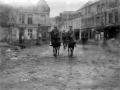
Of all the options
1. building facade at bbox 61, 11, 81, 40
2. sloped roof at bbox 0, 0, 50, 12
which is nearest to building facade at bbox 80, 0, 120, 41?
building facade at bbox 61, 11, 81, 40

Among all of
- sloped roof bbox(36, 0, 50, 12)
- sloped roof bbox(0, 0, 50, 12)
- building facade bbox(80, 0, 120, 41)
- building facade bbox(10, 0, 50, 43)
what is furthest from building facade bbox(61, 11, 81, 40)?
building facade bbox(10, 0, 50, 43)

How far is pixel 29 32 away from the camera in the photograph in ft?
129

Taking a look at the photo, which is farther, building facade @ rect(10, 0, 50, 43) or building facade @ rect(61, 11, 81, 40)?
building facade @ rect(61, 11, 81, 40)

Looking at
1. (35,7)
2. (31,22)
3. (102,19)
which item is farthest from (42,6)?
(102,19)

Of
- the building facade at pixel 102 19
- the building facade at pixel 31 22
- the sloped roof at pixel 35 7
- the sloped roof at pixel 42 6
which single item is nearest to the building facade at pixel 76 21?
the building facade at pixel 102 19

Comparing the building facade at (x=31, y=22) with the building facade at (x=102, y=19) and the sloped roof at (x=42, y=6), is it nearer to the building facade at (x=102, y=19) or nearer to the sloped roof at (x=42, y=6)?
the sloped roof at (x=42, y=6)

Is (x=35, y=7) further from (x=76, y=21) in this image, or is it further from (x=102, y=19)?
(x=76, y=21)

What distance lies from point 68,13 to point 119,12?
2850cm

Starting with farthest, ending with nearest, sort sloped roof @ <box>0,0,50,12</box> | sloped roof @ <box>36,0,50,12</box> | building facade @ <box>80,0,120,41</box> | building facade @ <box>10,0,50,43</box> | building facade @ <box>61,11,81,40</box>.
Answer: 1. building facade @ <box>61,11,81,40</box>
2. sloped roof @ <box>36,0,50,12</box>
3. sloped roof @ <box>0,0,50,12</box>
4. building facade @ <box>10,0,50,43</box>
5. building facade @ <box>80,0,120,41</box>

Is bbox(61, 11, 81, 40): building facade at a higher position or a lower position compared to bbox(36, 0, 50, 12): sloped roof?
lower

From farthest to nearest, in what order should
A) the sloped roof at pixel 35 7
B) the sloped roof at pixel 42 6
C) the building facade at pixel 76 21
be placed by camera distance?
the building facade at pixel 76 21
the sloped roof at pixel 42 6
the sloped roof at pixel 35 7

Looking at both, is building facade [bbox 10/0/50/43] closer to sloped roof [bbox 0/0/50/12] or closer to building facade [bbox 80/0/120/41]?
sloped roof [bbox 0/0/50/12]

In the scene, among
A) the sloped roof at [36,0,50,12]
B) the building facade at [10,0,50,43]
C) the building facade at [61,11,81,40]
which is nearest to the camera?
the building facade at [10,0,50,43]

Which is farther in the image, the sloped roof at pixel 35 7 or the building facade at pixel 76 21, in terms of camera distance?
the building facade at pixel 76 21
